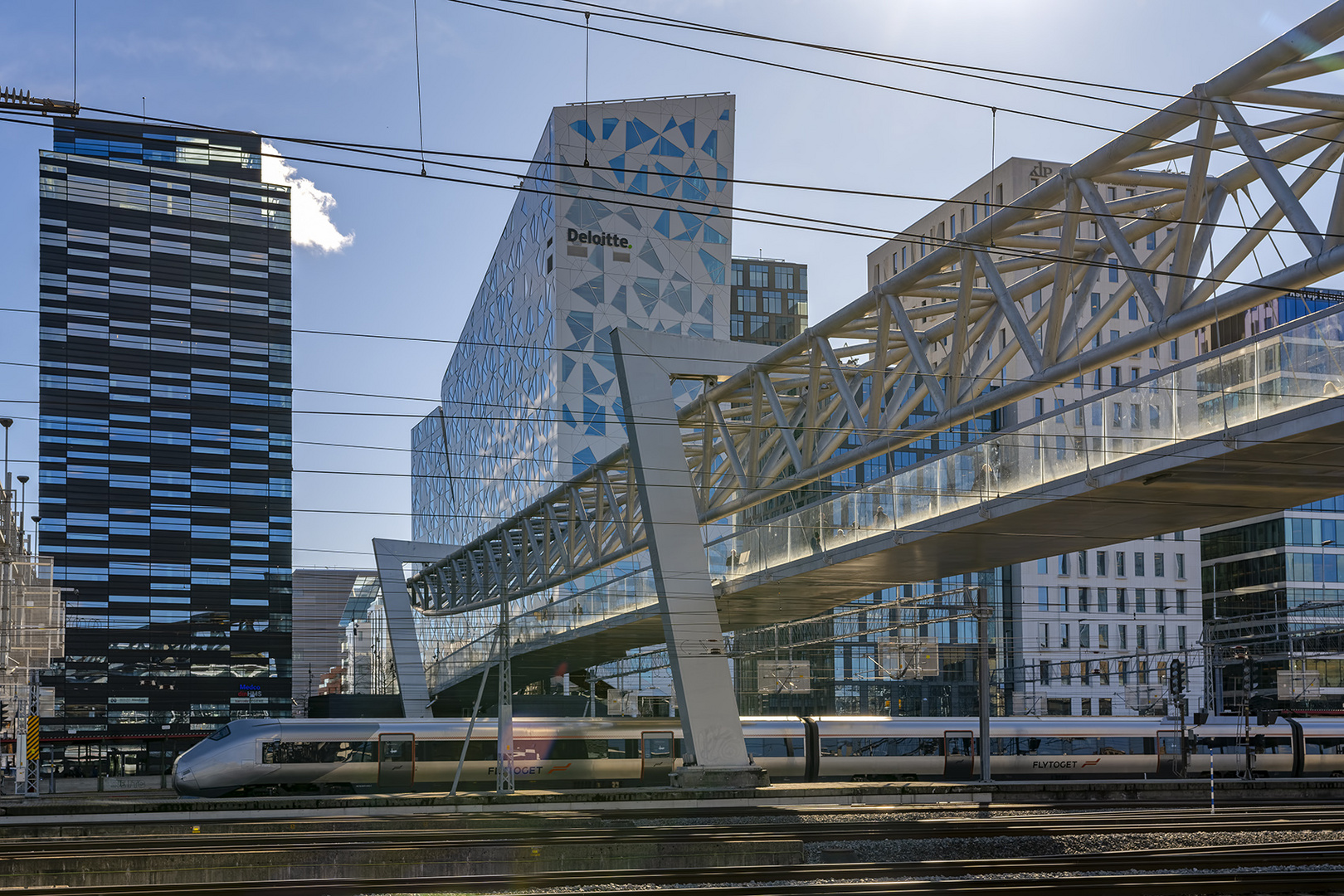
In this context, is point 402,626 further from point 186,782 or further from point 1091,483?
point 1091,483

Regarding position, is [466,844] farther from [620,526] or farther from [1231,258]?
[620,526]

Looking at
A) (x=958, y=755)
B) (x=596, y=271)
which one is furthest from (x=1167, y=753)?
(x=596, y=271)

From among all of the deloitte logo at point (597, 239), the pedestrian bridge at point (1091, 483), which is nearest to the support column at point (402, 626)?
the deloitte logo at point (597, 239)

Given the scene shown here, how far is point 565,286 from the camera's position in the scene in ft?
238

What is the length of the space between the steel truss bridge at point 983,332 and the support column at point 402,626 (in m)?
26.5

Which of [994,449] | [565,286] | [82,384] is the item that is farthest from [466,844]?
[82,384]

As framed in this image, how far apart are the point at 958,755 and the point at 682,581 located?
18711 millimetres

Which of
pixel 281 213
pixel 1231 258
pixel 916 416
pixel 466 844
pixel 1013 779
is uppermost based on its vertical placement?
pixel 281 213

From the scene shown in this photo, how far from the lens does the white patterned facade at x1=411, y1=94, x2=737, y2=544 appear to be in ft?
233

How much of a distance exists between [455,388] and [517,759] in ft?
250

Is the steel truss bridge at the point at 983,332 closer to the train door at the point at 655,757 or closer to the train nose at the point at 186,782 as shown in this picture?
the train door at the point at 655,757

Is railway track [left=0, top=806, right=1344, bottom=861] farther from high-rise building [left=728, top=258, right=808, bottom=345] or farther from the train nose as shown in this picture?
high-rise building [left=728, top=258, right=808, bottom=345]

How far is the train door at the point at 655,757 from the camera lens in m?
42.2

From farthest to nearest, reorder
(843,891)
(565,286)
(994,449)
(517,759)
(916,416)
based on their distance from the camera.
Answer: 1. (916,416)
2. (565,286)
3. (517,759)
4. (994,449)
5. (843,891)
